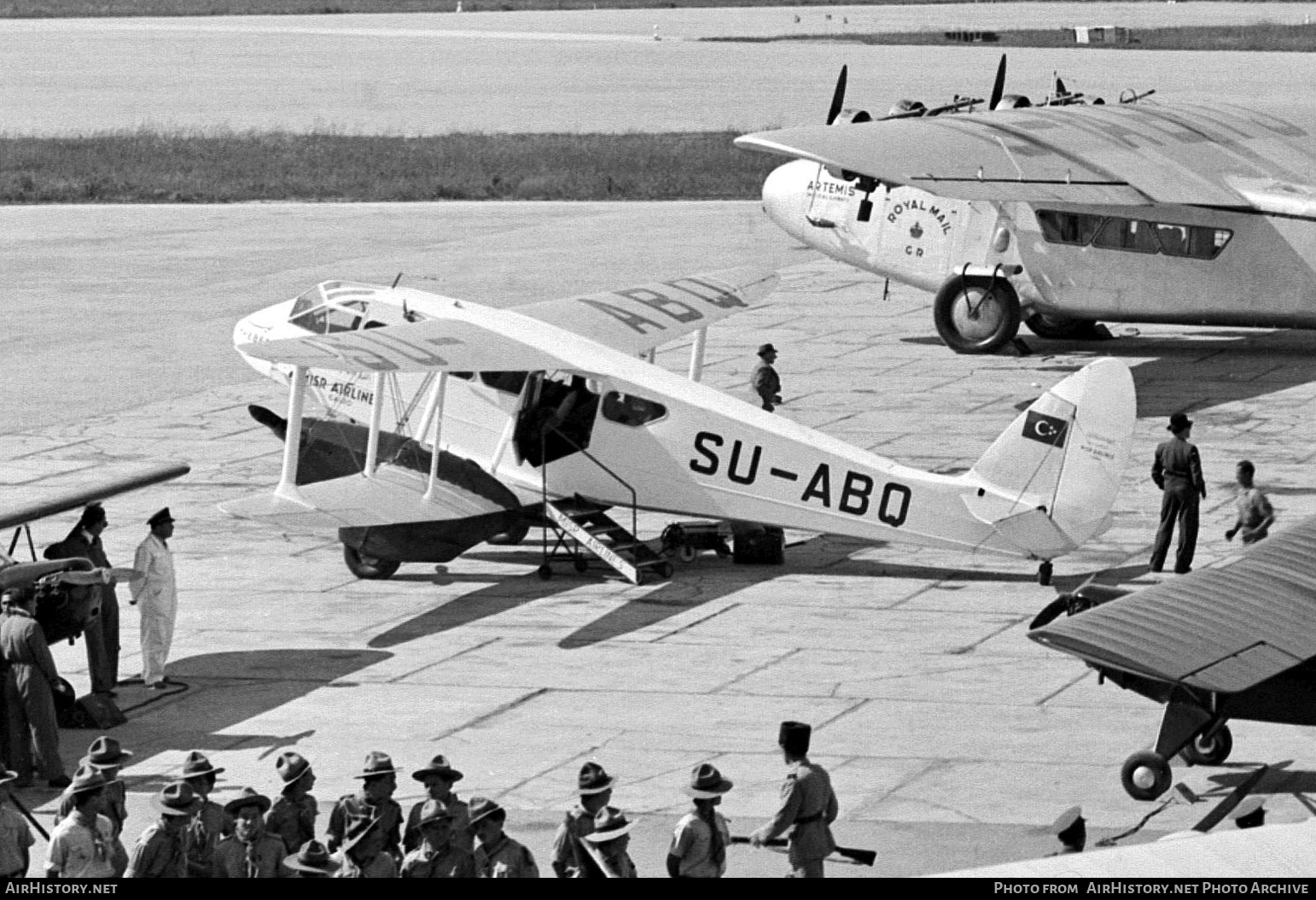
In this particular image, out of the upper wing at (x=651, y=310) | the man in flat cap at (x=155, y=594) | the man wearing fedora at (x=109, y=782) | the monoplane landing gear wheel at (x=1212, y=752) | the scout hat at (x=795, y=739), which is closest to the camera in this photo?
the man wearing fedora at (x=109, y=782)

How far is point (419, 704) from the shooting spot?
18469 millimetres

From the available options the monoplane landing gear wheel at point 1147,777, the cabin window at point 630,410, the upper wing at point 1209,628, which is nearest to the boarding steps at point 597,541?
the cabin window at point 630,410

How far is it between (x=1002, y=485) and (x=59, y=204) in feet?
138

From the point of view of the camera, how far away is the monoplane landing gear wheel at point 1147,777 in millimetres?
14938

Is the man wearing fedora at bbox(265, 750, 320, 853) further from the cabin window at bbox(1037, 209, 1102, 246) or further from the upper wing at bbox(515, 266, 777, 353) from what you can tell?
the cabin window at bbox(1037, 209, 1102, 246)

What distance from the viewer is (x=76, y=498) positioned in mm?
19438

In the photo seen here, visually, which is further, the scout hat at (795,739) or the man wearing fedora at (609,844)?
the scout hat at (795,739)

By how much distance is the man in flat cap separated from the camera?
18.8m

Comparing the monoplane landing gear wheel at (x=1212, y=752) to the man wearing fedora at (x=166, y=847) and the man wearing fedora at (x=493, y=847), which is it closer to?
the man wearing fedora at (x=493, y=847)

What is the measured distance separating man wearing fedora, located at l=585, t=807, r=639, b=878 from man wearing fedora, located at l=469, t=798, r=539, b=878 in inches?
13.5

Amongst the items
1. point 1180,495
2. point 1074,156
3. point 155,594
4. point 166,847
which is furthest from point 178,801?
point 1074,156

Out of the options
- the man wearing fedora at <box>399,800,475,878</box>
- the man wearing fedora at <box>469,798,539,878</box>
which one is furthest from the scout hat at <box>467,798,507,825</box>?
the man wearing fedora at <box>399,800,475,878</box>

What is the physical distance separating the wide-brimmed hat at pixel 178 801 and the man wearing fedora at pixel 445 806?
123 centimetres

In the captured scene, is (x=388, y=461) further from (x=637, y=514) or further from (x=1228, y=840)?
(x=1228, y=840)
